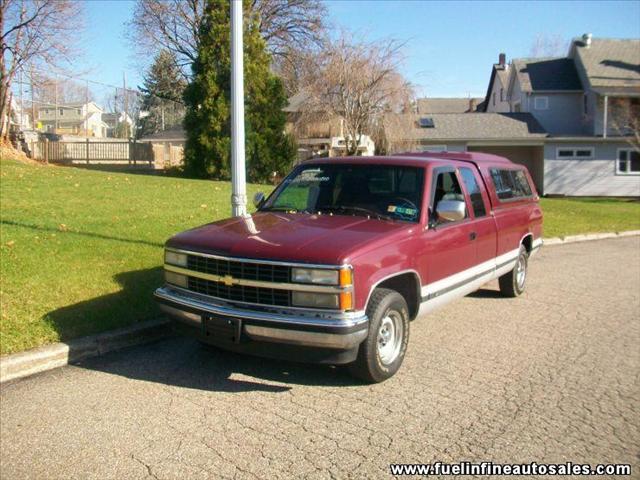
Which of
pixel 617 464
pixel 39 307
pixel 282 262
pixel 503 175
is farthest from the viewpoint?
pixel 503 175

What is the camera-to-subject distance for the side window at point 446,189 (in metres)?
6.02

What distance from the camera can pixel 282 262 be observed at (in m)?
4.54

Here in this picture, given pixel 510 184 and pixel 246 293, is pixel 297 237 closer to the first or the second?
pixel 246 293

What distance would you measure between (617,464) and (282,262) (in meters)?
2.55

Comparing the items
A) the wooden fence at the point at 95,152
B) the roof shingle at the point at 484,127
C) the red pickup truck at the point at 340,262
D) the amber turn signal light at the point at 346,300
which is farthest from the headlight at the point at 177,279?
the wooden fence at the point at 95,152

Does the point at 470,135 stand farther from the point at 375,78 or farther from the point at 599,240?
the point at 599,240

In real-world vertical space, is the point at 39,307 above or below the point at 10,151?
below

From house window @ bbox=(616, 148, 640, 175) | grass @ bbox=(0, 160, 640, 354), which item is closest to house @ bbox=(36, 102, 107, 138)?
house window @ bbox=(616, 148, 640, 175)

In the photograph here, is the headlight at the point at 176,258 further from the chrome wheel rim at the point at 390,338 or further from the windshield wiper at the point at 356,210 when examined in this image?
the chrome wheel rim at the point at 390,338

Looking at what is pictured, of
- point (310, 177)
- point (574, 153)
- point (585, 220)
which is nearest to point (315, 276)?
point (310, 177)

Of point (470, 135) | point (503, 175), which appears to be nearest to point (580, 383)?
point (503, 175)

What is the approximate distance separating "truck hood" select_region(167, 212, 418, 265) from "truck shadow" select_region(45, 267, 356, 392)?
3.59ft

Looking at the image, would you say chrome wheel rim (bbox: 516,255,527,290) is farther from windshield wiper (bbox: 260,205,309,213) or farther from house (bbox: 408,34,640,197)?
house (bbox: 408,34,640,197)

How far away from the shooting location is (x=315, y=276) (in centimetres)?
447
